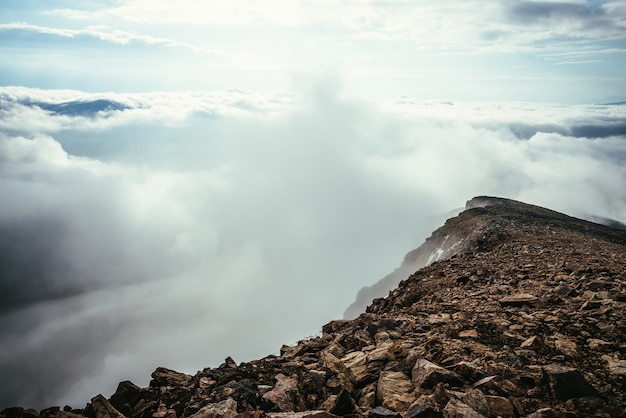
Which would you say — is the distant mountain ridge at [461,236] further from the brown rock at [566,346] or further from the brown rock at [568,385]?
the brown rock at [568,385]

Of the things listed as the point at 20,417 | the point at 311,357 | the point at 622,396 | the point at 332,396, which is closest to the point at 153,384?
the point at 20,417

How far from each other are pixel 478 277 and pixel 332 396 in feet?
38.1

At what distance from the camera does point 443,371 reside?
273 inches

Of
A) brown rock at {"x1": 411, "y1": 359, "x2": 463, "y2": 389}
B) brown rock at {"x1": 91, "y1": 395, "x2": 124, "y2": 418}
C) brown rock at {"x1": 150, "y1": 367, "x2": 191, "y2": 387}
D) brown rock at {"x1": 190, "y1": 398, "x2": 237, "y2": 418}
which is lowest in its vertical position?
brown rock at {"x1": 150, "y1": 367, "x2": 191, "y2": 387}

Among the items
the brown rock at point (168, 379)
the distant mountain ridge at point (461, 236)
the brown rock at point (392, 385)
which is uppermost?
the brown rock at point (392, 385)

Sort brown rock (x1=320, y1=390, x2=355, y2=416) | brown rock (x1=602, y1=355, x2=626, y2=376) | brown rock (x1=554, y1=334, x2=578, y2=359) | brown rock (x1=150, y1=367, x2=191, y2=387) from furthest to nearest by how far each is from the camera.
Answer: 1. brown rock (x1=150, y1=367, x2=191, y2=387)
2. brown rock (x1=554, y1=334, x2=578, y2=359)
3. brown rock (x1=602, y1=355, x2=626, y2=376)
4. brown rock (x1=320, y1=390, x2=355, y2=416)

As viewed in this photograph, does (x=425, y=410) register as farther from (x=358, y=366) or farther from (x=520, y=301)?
(x=520, y=301)

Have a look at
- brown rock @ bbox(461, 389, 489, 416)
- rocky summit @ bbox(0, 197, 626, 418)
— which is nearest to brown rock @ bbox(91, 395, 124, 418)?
rocky summit @ bbox(0, 197, 626, 418)

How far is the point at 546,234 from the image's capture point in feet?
91.9

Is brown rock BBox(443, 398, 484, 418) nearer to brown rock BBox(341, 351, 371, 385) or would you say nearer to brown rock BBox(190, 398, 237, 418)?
brown rock BBox(341, 351, 371, 385)

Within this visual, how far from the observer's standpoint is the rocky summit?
606cm

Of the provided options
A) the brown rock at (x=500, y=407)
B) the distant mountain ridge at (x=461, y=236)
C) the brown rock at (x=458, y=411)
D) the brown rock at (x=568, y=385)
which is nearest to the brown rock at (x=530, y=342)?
the brown rock at (x=568, y=385)

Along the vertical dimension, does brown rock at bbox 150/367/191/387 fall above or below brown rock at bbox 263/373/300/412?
below

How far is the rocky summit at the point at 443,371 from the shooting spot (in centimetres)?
606
